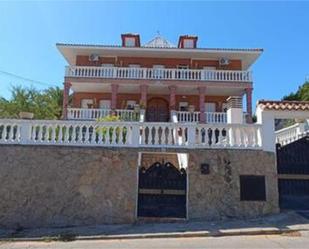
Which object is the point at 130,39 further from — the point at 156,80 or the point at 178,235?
the point at 178,235

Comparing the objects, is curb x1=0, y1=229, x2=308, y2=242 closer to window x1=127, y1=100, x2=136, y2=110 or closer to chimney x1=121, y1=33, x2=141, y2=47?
window x1=127, y1=100, x2=136, y2=110

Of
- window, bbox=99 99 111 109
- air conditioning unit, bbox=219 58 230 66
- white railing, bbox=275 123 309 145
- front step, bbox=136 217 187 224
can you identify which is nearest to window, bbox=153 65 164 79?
window, bbox=99 99 111 109

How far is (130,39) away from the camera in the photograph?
2809 centimetres

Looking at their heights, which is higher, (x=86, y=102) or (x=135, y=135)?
(x=86, y=102)

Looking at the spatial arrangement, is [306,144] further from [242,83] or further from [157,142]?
[242,83]

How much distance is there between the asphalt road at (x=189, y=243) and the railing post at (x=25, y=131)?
10.2 feet

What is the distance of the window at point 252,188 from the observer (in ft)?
31.8

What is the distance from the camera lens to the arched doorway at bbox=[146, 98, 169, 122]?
26.5 meters

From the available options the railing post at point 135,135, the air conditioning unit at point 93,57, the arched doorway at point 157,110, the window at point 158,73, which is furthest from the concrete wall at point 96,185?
the air conditioning unit at point 93,57

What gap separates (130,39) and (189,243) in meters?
22.9

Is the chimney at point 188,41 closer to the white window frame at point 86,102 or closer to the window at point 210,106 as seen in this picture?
the window at point 210,106

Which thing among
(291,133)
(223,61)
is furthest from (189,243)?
(223,61)

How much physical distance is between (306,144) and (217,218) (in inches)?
164

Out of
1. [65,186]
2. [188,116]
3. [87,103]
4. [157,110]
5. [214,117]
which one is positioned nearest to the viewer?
[65,186]
